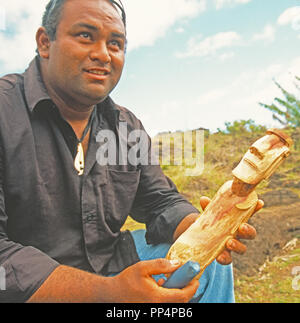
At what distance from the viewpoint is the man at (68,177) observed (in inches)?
53.7

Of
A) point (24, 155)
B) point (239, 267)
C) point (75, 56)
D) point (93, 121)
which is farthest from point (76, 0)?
point (239, 267)

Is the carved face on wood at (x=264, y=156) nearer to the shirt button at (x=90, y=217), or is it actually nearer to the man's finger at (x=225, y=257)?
the man's finger at (x=225, y=257)

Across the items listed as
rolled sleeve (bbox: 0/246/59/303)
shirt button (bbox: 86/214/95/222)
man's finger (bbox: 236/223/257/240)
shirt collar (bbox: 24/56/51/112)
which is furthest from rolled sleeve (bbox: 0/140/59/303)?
man's finger (bbox: 236/223/257/240)

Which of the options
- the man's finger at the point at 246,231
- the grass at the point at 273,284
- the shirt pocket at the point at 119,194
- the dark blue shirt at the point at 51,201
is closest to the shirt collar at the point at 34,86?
the dark blue shirt at the point at 51,201

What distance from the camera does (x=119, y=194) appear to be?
1791 millimetres

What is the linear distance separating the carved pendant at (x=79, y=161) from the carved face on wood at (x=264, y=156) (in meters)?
0.73

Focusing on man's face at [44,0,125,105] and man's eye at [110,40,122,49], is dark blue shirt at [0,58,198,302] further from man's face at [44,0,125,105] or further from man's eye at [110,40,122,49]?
man's eye at [110,40,122,49]

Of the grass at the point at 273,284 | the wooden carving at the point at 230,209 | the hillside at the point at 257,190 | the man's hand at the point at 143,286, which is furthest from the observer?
the hillside at the point at 257,190

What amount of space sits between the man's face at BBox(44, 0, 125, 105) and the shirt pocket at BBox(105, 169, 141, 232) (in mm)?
417

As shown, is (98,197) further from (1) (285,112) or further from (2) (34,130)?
(1) (285,112)

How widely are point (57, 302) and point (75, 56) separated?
1.00 meters

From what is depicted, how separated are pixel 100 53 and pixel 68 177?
1.86 feet

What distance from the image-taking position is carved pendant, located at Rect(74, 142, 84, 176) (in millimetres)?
1607
